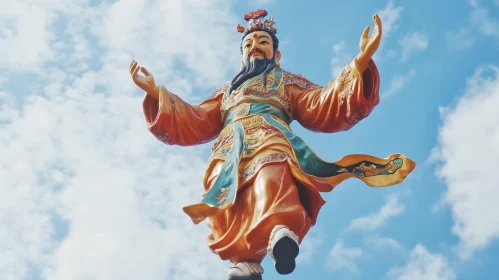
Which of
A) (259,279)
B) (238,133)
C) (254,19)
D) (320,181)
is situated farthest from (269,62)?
(259,279)

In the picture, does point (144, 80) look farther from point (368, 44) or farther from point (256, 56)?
point (368, 44)

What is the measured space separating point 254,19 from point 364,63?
1.15 metres

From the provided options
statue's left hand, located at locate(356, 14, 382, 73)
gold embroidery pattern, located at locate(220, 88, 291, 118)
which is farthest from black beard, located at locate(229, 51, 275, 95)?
statue's left hand, located at locate(356, 14, 382, 73)

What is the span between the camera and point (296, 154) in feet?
14.2

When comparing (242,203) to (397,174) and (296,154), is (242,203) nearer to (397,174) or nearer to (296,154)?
(296,154)

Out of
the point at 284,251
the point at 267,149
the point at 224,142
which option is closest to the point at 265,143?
the point at 267,149

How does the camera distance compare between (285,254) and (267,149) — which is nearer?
(285,254)

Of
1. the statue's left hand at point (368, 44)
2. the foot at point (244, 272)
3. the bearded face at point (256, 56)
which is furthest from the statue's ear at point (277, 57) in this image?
the foot at point (244, 272)

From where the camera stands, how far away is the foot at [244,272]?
12.5 ft

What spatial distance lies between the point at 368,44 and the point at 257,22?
110cm

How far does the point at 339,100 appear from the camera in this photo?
4.53 metres

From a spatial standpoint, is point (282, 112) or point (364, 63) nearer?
point (364, 63)

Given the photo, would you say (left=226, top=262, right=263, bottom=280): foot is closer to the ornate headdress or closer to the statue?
the statue

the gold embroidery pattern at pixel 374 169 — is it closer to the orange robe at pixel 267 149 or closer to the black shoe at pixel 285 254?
the orange robe at pixel 267 149
